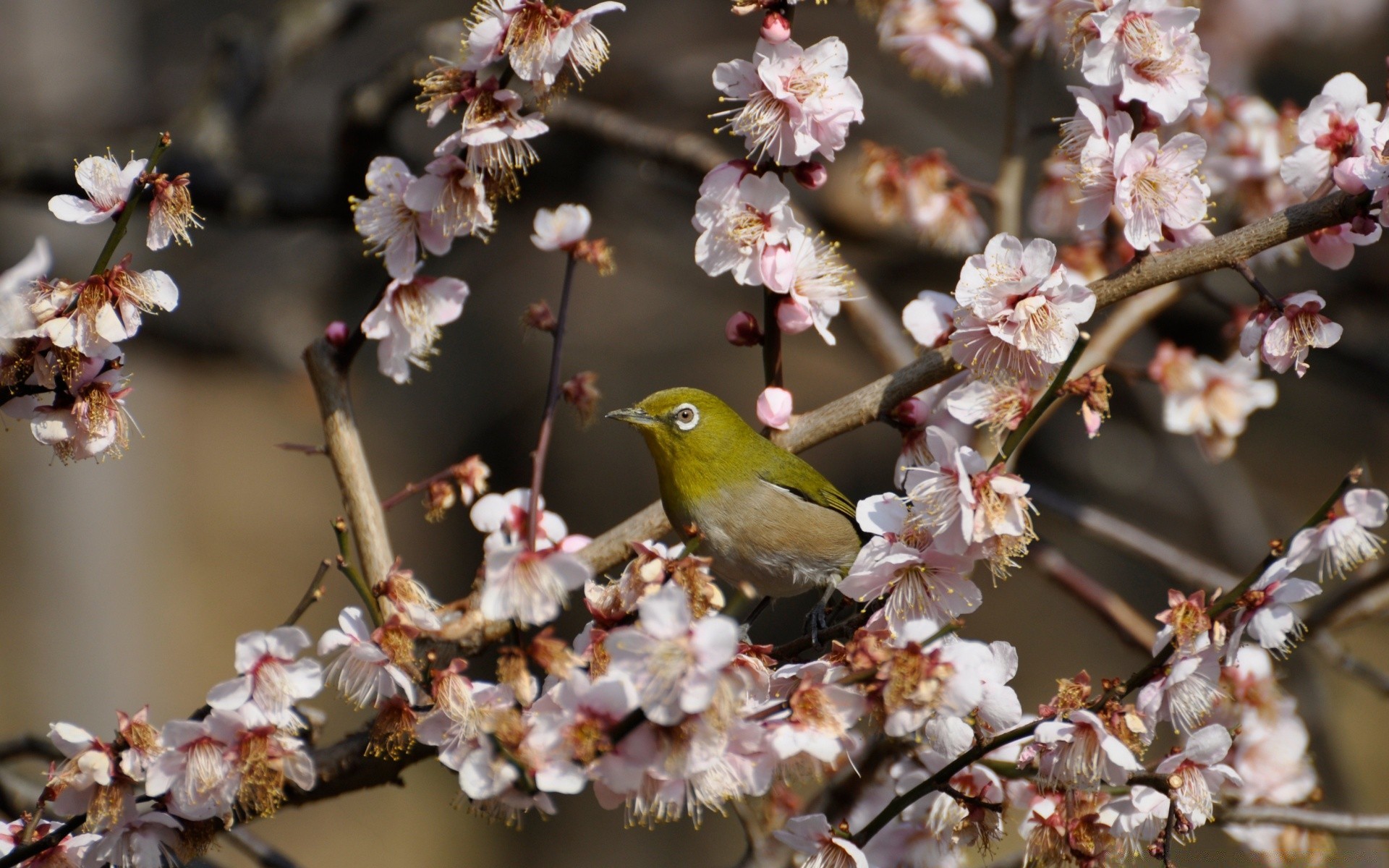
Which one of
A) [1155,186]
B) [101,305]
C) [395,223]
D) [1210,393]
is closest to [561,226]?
[395,223]

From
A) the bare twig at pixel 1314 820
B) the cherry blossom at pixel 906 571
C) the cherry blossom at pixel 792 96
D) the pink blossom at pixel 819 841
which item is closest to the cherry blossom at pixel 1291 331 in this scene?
the cherry blossom at pixel 906 571

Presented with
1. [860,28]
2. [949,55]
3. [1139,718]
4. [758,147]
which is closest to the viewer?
[1139,718]

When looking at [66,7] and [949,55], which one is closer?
[949,55]

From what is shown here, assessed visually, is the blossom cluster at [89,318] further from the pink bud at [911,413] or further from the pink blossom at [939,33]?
the pink blossom at [939,33]

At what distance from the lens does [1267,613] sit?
5.05ft

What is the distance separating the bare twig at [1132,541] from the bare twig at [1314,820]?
0.87 metres

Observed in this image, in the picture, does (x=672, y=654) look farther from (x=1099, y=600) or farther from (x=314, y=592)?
(x=1099, y=600)

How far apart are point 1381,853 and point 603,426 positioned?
230 inches

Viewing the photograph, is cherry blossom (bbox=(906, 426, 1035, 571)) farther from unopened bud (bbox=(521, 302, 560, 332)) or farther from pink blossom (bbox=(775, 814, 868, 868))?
unopened bud (bbox=(521, 302, 560, 332))

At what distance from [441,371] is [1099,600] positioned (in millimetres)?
7036

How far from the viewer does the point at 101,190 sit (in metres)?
1.59

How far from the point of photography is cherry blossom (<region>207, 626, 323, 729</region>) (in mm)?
1498

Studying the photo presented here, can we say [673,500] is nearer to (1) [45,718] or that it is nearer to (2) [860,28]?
(1) [45,718]

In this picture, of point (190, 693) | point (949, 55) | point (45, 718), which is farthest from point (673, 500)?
point (190, 693)
